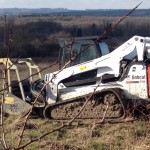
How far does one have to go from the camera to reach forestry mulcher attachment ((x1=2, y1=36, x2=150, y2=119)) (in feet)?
32.4

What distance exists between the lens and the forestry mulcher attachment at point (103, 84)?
987 centimetres

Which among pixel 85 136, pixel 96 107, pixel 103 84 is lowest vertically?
pixel 85 136

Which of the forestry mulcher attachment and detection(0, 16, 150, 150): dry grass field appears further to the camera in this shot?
the forestry mulcher attachment

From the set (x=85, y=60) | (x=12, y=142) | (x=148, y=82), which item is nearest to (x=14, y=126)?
(x=12, y=142)

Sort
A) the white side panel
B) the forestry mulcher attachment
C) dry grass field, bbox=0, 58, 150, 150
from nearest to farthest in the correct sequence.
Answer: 1. dry grass field, bbox=0, 58, 150, 150
2. the white side panel
3. the forestry mulcher attachment

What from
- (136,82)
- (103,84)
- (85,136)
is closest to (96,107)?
(103,84)

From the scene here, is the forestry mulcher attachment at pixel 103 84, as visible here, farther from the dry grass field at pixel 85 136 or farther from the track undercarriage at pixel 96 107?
the dry grass field at pixel 85 136

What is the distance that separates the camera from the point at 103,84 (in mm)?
10156

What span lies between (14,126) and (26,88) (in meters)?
2.11

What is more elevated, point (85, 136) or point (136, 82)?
point (136, 82)

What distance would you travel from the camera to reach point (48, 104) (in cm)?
1074

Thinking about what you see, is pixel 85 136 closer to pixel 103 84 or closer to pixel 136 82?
pixel 103 84

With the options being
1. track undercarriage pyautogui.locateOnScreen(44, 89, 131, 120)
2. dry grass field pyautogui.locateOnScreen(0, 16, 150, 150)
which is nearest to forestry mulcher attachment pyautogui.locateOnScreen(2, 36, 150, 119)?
track undercarriage pyautogui.locateOnScreen(44, 89, 131, 120)

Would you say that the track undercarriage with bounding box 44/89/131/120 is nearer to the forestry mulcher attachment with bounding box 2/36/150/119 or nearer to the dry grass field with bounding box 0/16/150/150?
the forestry mulcher attachment with bounding box 2/36/150/119
